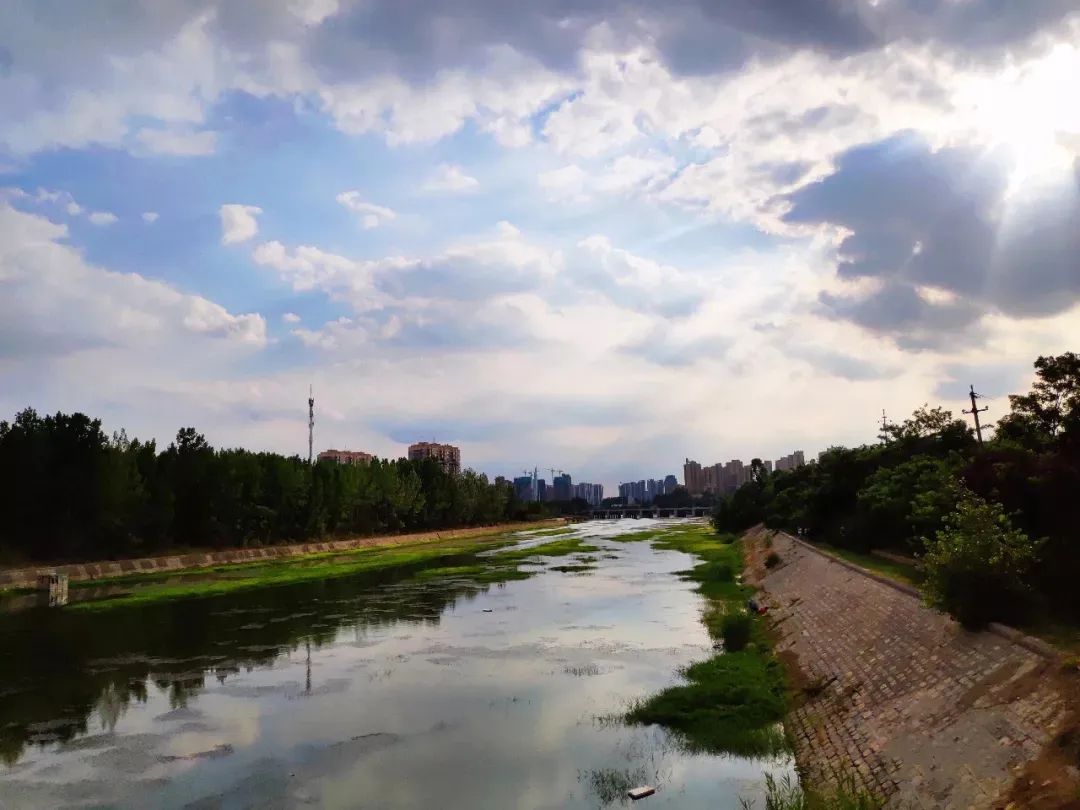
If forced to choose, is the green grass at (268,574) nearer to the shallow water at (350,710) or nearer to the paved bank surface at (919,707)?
the shallow water at (350,710)

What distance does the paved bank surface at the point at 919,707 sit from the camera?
13094 millimetres

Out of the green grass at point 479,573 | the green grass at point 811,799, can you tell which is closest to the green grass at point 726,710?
the green grass at point 811,799

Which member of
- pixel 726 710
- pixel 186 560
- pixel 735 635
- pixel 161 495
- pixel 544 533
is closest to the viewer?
pixel 726 710

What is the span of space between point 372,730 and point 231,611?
27091 mm

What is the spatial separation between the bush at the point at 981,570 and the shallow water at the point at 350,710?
607 centimetres

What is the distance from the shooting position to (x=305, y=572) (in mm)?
67188

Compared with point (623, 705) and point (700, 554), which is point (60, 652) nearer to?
point (623, 705)

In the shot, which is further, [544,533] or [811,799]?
[544,533]

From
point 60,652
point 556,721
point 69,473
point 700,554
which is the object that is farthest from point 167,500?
point 556,721

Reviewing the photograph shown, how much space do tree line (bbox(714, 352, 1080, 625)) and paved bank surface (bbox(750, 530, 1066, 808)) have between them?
1.40 metres

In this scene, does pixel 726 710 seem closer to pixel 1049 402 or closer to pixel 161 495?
pixel 1049 402

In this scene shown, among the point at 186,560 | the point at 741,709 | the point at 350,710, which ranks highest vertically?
the point at 186,560

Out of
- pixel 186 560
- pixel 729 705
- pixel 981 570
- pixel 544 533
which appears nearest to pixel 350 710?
pixel 729 705

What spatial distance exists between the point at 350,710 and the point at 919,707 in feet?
50.4
